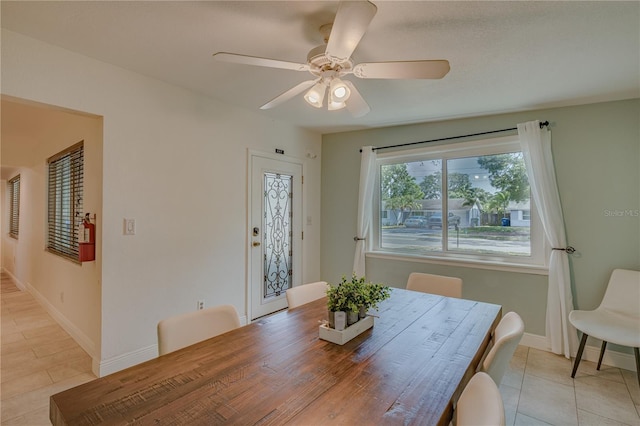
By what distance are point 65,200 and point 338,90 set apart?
3514 mm

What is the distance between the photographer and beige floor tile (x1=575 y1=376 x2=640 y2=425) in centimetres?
200

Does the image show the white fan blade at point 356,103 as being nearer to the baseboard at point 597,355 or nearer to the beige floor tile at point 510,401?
A: the beige floor tile at point 510,401

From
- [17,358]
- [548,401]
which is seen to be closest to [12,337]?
[17,358]

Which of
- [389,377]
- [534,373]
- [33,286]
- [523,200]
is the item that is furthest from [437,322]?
[33,286]

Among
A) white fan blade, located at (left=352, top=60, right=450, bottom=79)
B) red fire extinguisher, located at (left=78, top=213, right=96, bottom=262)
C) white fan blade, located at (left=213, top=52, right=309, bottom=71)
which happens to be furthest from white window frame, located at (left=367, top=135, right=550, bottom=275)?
red fire extinguisher, located at (left=78, top=213, right=96, bottom=262)

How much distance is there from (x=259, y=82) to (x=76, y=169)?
2.17 meters

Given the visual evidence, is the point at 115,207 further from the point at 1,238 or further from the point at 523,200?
the point at 1,238

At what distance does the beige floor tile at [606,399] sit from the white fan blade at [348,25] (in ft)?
9.10

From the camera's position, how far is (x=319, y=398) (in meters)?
1.00

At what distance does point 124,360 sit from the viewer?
2.41 meters

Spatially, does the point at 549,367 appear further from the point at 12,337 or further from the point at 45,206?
the point at 45,206

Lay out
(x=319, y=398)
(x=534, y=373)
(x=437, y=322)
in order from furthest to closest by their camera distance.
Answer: (x=534, y=373) < (x=437, y=322) < (x=319, y=398)

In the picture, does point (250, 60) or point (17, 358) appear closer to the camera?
point (250, 60)

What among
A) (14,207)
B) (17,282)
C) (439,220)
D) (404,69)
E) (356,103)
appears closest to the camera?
(404,69)
